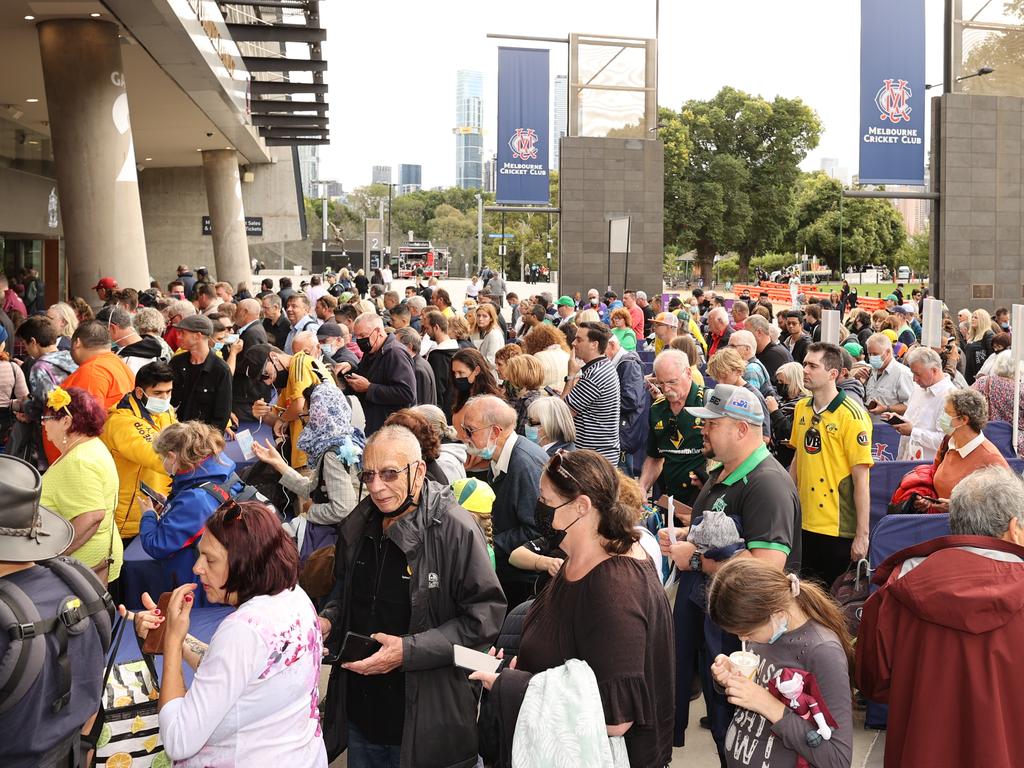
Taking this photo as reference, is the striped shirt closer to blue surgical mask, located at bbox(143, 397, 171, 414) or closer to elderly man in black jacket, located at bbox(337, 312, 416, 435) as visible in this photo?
elderly man in black jacket, located at bbox(337, 312, 416, 435)

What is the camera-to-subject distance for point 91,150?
1655cm

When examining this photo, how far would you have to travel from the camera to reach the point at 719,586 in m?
3.36

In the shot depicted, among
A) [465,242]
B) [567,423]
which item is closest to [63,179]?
[567,423]

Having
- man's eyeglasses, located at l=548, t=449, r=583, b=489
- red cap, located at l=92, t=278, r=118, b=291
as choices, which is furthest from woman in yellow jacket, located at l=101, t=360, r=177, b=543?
red cap, located at l=92, t=278, r=118, b=291

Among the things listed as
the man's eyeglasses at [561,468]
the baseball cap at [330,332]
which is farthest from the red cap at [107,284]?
the man's eyeglasses at [561,468]

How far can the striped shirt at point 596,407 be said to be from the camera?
806 cm

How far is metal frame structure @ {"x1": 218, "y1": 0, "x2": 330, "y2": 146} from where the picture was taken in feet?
79.3

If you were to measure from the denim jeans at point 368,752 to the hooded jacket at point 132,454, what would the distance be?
2.78 m

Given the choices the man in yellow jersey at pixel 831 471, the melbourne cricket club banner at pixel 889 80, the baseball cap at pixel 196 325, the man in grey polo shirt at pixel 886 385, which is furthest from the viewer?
the melbourne cricket club banner at pixel 889 80

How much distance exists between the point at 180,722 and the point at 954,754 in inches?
103

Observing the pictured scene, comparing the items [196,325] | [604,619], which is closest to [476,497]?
[604,619]

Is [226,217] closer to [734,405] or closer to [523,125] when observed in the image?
[523,125]

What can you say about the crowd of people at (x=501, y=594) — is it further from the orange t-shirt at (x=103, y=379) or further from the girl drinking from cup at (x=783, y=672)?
the orange t-shirt at (x=103, y=379)

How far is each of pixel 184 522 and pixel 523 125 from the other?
27.7 meters
